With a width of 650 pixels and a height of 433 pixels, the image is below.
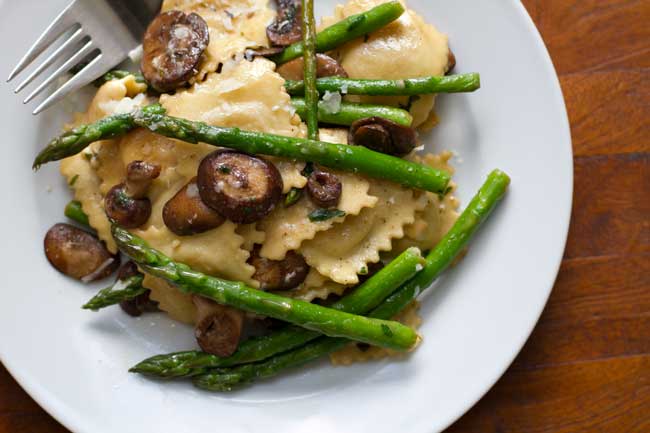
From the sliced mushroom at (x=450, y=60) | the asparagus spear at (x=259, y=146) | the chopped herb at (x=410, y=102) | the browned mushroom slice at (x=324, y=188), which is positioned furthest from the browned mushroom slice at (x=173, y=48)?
the sliced mushroom at (x=450, y=60)

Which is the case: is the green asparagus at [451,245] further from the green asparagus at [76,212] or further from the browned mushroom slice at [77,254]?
the green asparagus at [76,212]

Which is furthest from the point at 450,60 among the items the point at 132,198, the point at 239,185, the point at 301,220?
the point at 132,198

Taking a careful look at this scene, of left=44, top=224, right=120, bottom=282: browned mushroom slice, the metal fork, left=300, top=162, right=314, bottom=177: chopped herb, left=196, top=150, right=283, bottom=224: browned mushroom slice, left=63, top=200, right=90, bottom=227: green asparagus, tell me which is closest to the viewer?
left=196, top=150, right=283, bottom=224: browned mushroom slice

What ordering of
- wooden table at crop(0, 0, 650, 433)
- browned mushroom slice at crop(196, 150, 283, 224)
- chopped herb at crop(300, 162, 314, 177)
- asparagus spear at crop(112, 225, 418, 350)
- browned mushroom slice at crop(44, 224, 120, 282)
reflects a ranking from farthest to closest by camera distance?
wooden table at crop(0, 0, 650, 433) → browned mushroom slice at crop(44, 224, 120, 282) → chopped herb at crop(300, 162, 314, 177) → asparagus spear at crop(112, 225, 418, 350) → browned mushroom slice at crop(196, 150, 283, 224)

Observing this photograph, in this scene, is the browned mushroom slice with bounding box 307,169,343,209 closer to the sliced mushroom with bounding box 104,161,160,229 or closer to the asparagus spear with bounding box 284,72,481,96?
the asparagus spear with bounding box 284,72,481,96

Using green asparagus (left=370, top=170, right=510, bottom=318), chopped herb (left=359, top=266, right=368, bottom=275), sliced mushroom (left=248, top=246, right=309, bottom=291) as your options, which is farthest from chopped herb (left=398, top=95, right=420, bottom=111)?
sliced mushroom (left=248, top=246, right=309, bottom=291)

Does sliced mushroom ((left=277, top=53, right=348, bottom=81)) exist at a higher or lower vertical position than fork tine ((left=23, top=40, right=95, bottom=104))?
lower

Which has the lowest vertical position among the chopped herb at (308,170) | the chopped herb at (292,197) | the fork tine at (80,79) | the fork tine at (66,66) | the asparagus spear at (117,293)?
the chopped herb at (292,197)
